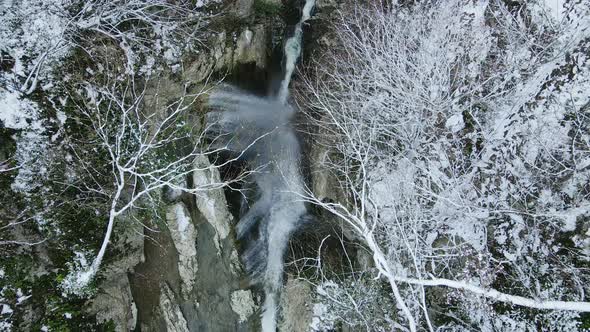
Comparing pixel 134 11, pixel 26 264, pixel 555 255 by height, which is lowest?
pixel 26 264

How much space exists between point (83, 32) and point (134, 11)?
1.79 m

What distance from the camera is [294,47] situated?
1456 centimetres

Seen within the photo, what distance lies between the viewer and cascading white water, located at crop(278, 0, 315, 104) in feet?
47.1

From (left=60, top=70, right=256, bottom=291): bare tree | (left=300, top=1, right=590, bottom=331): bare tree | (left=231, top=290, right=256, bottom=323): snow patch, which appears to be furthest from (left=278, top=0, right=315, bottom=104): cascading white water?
(left=231, top=290, right=256, bottom=323): snow patch

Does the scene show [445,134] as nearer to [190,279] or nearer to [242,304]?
[242,304]

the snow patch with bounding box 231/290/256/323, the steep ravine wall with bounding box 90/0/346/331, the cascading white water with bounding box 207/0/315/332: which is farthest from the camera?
the cascading white water with bounding box 207/0/315/332

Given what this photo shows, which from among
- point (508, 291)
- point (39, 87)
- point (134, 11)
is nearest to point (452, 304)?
point (508, 291)

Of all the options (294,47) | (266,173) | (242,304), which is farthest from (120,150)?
(294,47)

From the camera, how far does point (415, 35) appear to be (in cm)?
1112

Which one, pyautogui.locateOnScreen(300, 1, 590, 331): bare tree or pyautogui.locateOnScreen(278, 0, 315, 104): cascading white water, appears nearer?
pyautogui.locateOnScreen(300, 1, 590, 331): bare tree

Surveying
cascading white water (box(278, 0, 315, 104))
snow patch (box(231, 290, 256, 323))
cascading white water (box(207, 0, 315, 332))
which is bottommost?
snow patch (box(231, 290, 256, 323))

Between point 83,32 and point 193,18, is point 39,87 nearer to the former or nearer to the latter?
point 83,32

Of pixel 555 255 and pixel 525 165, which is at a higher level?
pixel 525 165

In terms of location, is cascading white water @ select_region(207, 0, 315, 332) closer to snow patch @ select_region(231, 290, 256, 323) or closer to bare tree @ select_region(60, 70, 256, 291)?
snow patch @ select_region(231, 290, 256, 323)
